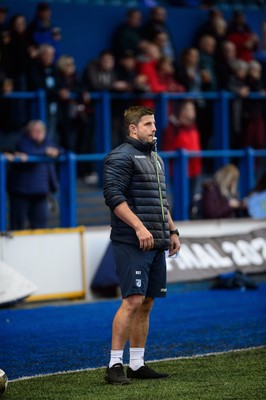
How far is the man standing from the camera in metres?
7.80

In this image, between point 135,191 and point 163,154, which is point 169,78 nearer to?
point 163,154

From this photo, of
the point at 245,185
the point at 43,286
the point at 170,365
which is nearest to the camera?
the point at 170,365

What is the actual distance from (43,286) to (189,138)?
12.1 ft

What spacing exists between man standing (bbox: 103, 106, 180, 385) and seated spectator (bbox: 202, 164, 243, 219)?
721 cm

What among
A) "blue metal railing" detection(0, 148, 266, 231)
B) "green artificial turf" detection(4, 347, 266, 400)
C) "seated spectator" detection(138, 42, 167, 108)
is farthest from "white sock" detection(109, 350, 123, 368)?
"seated spectator" detection(138, 42, 167, 108)

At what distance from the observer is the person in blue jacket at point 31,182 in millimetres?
13836

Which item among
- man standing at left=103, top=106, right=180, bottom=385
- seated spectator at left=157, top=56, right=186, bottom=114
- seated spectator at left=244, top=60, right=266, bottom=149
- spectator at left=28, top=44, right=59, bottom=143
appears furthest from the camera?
seated spectator at left=244, top=60, right=266, bottom=149

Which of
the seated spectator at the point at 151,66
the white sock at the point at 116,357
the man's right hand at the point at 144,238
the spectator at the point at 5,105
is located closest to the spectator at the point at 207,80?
the seated spectator at the point at 151,66

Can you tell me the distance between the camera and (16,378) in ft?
26.7

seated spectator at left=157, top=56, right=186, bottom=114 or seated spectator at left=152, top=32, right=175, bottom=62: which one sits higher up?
seated spectator at left=152, top=32, right=175, bottom=62

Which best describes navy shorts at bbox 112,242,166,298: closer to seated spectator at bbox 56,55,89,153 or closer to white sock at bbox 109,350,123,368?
white sock at bbox 109,350,123,368

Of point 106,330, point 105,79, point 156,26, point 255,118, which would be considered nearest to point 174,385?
point 106,330

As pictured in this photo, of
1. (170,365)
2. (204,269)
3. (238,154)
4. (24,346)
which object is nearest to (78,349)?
(24,346)

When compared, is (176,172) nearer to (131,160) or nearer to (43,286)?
(43,286)
